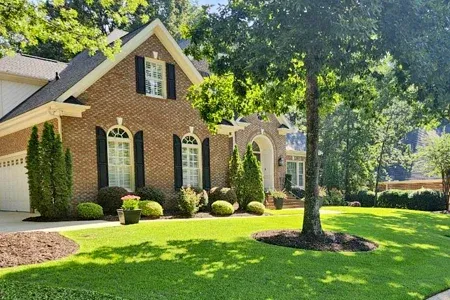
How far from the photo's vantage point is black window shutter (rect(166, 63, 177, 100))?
637 inches

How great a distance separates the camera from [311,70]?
786 cm

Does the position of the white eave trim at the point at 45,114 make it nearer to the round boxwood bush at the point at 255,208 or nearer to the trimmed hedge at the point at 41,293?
the round boxwood bush at the point at 255,208

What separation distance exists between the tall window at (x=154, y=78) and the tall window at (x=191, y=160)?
2.36 metres

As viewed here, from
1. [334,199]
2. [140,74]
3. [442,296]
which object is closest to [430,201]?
[334,199]

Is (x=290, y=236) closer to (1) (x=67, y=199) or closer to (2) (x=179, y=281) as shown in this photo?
(2) (x=179, y=281)

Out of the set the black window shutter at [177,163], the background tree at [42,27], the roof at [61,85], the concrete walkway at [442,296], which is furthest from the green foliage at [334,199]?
the background tree at [42,27]

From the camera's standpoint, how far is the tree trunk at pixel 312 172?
9.26 m

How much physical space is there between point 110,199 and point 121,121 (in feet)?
10.1

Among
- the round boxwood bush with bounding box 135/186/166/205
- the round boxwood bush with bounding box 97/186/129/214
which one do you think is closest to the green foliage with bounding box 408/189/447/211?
the round boxwood bush with bounding box 135/186/166/205

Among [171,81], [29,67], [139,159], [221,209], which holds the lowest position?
[221,209]

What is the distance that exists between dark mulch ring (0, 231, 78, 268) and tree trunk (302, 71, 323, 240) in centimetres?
532

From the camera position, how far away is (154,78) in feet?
52.5

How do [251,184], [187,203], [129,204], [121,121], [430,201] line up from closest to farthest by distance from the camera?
[129,204] < [187,203] < [121,121] < [251,184] < [430,201]

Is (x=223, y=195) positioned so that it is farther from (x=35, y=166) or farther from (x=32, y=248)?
(x=32, y=248)
